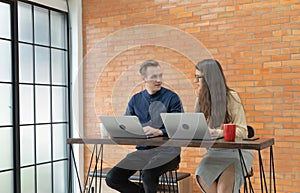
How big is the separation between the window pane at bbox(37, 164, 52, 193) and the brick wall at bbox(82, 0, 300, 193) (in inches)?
26.0

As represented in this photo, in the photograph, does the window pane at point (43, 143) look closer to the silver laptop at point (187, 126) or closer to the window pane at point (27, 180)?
the window pane at point (27, 180)

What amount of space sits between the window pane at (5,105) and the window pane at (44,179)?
2.32 feet

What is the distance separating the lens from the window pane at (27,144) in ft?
14.5

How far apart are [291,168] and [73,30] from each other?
9.54ft

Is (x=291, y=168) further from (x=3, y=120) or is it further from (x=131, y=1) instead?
(x=3, y=120)

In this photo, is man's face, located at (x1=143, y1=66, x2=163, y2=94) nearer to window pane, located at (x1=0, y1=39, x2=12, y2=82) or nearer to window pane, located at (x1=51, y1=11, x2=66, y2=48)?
window pane, located at (x1=0, y1=39, x2=12, y2=82)

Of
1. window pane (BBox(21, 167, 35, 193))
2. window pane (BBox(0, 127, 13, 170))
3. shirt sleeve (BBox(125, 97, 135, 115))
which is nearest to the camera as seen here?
shirt sleeve (BBox(125, 97, 135, 115))

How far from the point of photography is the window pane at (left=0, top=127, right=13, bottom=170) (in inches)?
164

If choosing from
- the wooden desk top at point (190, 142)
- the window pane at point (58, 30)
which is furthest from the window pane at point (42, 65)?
the wooden desk top at point (190, 142)

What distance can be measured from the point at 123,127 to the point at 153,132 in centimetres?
24

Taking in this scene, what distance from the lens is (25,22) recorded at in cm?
453

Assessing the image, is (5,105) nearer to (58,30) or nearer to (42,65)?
(42,65)

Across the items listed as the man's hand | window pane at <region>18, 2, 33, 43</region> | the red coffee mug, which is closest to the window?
window pane at <region>18, 2, 33, 43</region>

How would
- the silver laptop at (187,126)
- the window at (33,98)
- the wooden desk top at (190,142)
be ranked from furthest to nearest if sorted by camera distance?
the window at (33,98), the silver laptop at (187,126), the wooden desk top at (190,142)
